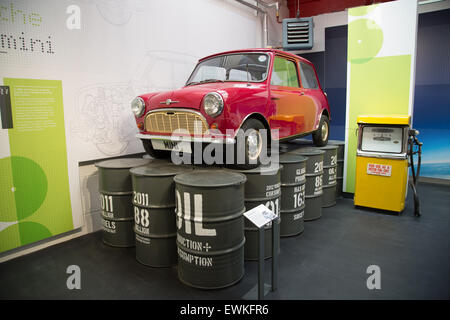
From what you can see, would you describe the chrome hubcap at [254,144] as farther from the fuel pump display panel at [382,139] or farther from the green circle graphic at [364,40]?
the green circle graphic at [364,40]

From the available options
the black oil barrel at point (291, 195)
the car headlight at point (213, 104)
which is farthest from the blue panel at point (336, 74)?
the car headlight at point (213, 104)

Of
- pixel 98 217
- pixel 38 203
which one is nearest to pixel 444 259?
pixel 98 217

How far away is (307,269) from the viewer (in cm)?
275

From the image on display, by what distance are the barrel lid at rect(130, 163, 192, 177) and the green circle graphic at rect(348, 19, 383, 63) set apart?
10.6 feet

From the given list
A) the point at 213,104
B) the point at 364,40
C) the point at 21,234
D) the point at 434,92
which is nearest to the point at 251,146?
the point at 213,104

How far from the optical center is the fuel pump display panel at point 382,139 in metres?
4.19

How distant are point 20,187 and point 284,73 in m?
3.22

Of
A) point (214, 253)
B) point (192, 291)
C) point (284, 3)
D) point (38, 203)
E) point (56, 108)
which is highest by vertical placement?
point (284, 3)

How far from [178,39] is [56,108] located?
207 cm

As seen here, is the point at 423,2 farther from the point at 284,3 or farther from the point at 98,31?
the point at 98,31

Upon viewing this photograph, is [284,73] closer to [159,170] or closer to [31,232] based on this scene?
[159,170]

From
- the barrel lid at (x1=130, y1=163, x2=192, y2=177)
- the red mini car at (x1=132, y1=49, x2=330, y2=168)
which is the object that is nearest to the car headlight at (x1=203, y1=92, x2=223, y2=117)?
the red mini car at (x1=132, y1=49, x2=330, y2=168)

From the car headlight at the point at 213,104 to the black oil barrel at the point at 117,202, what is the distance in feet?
3.12
